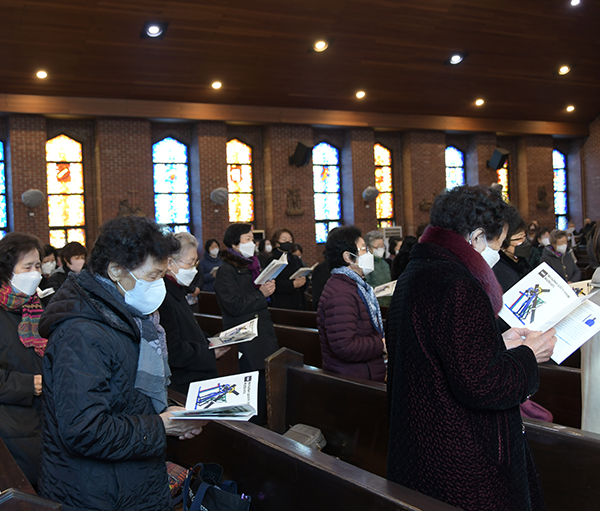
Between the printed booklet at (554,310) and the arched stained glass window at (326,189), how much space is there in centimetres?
1183

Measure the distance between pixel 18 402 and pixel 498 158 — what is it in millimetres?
14203

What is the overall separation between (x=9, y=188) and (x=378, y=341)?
10296 mm

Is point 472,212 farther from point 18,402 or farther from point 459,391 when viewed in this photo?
point 18,402

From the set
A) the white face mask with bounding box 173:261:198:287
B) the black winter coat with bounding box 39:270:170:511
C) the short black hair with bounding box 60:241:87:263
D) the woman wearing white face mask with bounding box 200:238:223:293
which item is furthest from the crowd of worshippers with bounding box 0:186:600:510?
the woman wearing white face mask with bounding box 200:238:223:293

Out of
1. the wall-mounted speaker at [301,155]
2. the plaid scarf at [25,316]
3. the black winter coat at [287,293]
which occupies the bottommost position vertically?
the black winter coat at [287,293]

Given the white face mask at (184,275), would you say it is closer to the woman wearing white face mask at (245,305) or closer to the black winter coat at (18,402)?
the woman wearing white face mask at (245,305)

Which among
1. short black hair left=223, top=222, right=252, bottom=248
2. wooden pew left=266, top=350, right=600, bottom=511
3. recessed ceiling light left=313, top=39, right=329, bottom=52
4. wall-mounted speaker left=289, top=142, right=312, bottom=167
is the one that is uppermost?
recessed ceiling light left=313, top=39, right=329, bottom=52

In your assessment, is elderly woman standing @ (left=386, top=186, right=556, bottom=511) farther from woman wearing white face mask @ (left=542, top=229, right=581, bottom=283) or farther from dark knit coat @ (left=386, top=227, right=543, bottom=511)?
woman wearing white face mask @ (left=542, top=229, right=581, bottom=283)

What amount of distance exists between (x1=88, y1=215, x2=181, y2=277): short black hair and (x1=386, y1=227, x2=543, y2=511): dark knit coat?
0.77 metres

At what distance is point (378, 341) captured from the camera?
9.44ft

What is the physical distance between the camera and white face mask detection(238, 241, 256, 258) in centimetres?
385

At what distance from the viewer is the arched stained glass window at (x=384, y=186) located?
14586 mm

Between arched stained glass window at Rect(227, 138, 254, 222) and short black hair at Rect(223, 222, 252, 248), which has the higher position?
arched stained glass window at Rect(227, 138, 254, 222)

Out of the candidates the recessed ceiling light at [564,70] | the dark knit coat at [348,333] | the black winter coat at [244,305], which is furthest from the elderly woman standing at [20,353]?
the recessed ceiling light at [564,70]
